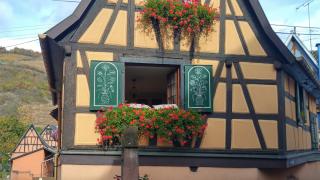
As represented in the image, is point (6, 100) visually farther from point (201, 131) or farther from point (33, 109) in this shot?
point (201, 131)

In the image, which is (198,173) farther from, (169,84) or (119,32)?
(119,32)

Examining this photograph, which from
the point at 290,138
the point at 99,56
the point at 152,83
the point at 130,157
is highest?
the point at 99,56

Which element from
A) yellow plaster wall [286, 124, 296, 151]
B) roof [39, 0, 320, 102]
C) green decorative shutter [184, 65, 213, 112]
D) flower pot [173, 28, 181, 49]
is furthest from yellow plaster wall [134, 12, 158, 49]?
yellow plaster wall [286, 124, 296, 151]

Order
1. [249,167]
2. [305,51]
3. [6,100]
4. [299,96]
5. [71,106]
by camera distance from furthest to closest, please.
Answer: [6,100] → [305,51] → [299,96] → [249,167] → [71,106]

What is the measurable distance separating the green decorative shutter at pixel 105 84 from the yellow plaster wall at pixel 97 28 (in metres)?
0.52

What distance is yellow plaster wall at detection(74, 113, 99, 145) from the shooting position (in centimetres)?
1041

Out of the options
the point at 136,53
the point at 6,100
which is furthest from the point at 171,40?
the point at 6,100

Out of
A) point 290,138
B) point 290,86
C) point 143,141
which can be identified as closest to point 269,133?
point 290,138

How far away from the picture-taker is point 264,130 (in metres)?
11.4

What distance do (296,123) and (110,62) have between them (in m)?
5.17

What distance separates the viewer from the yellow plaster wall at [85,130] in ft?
34.1

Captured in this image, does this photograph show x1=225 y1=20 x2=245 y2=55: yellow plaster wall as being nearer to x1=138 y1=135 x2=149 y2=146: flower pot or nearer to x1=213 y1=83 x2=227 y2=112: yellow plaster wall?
x1=213 y1=83 x2=227 y2=112: yellow plaster wall

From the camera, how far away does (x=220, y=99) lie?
11.2 meters

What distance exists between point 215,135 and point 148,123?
1596 millimetres
